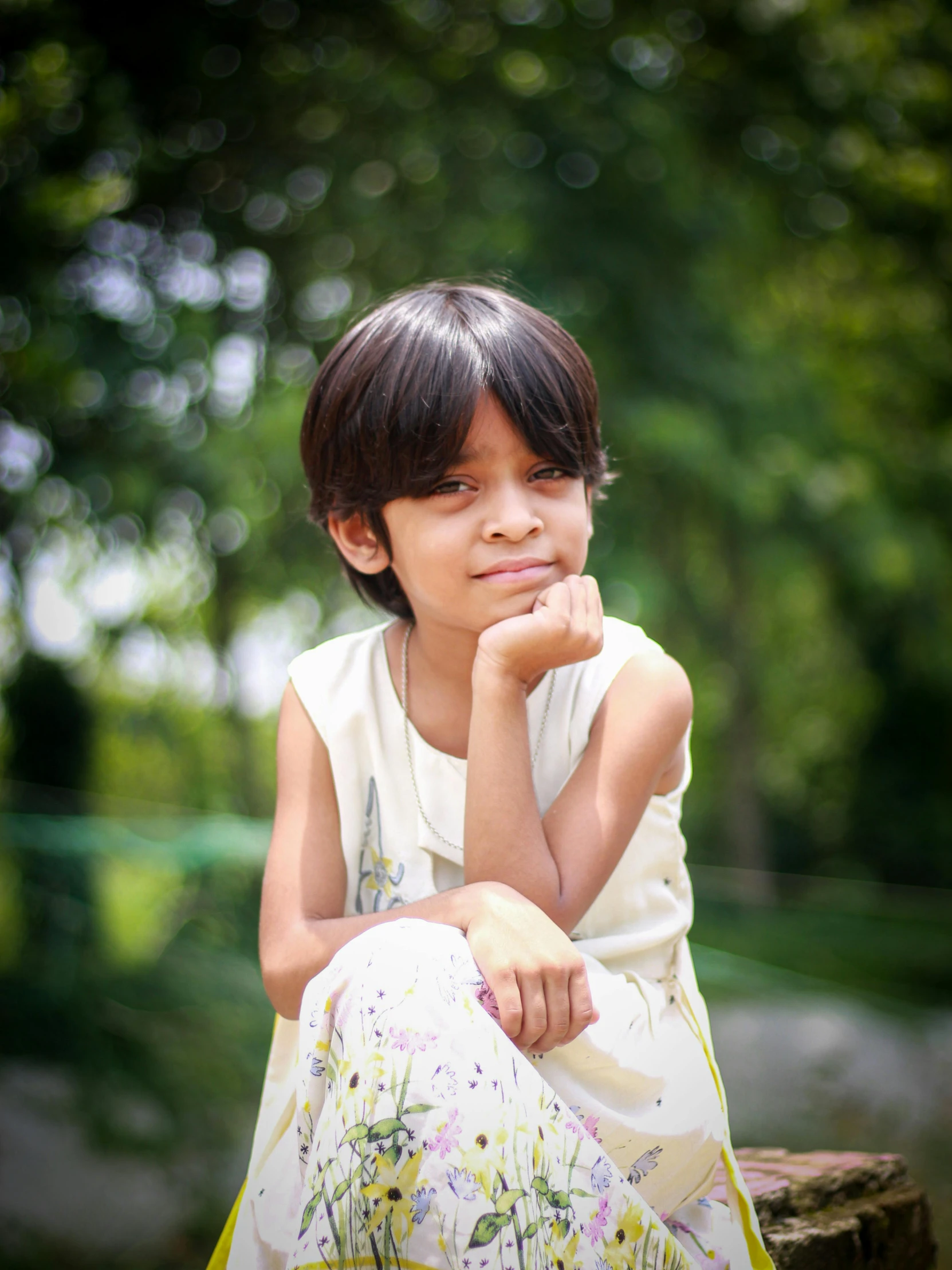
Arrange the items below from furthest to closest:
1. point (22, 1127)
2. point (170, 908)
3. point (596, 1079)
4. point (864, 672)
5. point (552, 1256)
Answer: point (864, 672) < point (170, 908) < point (22, 1127) < point (596, 1079) < point (552, 1256)

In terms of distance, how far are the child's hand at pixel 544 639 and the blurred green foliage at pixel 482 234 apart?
434 cm

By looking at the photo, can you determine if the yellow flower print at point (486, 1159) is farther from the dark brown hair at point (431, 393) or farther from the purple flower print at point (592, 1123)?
the dark brown hair at point (431, 393)

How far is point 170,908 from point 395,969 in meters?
4.24

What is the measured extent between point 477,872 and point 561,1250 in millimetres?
447

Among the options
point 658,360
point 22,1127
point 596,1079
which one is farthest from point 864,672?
point 596,1079

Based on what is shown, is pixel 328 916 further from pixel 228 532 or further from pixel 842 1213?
pixel 228 532

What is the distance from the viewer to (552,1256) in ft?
3.27

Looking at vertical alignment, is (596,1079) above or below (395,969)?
below

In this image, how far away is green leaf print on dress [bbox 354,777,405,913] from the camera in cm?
159

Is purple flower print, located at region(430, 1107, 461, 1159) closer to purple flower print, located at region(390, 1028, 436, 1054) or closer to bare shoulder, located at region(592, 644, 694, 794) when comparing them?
purple flower print, located at region(390, 1028, 436, 1054)

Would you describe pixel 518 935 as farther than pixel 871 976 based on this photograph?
No

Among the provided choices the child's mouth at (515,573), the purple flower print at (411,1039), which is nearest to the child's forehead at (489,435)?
the child's mouth at (515,573)

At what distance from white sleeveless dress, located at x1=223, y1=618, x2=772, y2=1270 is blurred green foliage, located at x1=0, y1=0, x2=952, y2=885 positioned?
424cm

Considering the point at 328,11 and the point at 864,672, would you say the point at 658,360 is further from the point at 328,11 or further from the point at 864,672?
the point at 864,672
